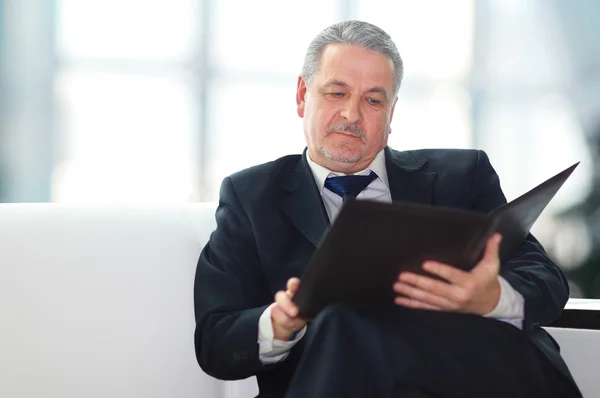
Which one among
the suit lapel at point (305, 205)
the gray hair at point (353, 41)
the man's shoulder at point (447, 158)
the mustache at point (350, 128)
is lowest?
the suit lapel at point (305, 205)

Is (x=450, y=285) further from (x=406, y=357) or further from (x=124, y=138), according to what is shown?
(x=124, y=138)

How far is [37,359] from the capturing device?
54.7 inches

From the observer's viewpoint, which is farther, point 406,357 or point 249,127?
point 249,127

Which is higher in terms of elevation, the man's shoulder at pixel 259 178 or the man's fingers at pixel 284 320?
the man's shoulder at pixel 259 178

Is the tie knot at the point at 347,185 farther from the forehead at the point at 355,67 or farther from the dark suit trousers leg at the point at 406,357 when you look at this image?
the dark suit trousers leg at the point at 406,357

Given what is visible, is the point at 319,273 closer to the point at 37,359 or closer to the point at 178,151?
the point at 37,359

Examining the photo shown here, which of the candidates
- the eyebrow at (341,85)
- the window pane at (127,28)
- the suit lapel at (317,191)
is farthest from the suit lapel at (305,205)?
the window pane at (127,28)

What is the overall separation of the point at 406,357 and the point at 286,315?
227mm

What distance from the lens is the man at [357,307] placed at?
113 centimetres

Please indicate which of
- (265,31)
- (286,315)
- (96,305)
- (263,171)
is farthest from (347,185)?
(265,31)

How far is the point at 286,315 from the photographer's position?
4.09ft

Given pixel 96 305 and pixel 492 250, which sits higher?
pixel 492 250

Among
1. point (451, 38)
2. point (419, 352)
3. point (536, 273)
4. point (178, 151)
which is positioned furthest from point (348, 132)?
point (451, 38)

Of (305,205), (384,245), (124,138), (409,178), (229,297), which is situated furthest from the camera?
(124,138)
